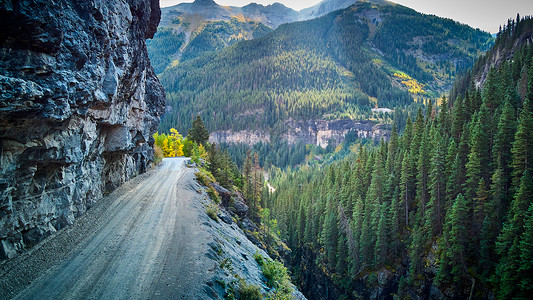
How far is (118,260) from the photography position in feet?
39.3

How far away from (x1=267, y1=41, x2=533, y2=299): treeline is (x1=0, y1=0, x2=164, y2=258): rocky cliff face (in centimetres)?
3378

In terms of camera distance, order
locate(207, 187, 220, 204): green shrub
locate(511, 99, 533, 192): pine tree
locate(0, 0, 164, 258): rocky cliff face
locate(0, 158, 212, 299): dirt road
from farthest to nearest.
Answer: locate(511, 99, 533, 192): pine tree < locate(207, 187, 220, 204): green shrub < locate(0, 158, 212, 299): dirt road < locate(0, 0, 164, 258): rocky cliff face

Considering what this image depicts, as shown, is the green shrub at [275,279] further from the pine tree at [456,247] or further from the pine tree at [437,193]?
the pine tree at [437,193]

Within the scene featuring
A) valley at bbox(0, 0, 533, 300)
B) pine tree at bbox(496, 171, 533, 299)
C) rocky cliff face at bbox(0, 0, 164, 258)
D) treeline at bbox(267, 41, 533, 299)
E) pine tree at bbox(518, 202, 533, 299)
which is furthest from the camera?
treeline at bbox(267, 41, 533, 299)

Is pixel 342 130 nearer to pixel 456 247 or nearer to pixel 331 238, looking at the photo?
pixel 331 238

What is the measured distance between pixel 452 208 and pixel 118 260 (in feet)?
111

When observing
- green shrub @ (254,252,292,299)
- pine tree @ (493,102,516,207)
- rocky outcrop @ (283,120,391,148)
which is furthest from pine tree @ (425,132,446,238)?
rocky outcrop @ (283,120,391,148)

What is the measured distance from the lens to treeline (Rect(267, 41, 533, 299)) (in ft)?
91.6

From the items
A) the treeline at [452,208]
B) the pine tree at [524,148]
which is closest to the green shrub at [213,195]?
the treeline at [452,208]

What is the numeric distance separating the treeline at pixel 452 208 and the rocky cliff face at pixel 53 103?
33776 millimetres

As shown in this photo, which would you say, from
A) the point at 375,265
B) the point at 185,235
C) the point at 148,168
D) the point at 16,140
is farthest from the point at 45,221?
the point at 375,265

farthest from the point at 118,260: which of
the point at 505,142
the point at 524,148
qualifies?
the point at 505,142

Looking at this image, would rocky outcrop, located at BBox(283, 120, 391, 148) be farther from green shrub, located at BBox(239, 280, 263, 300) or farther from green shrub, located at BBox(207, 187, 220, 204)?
green shrub, located at BBox(239, 280, 263, 300)

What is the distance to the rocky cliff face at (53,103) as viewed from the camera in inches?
373
